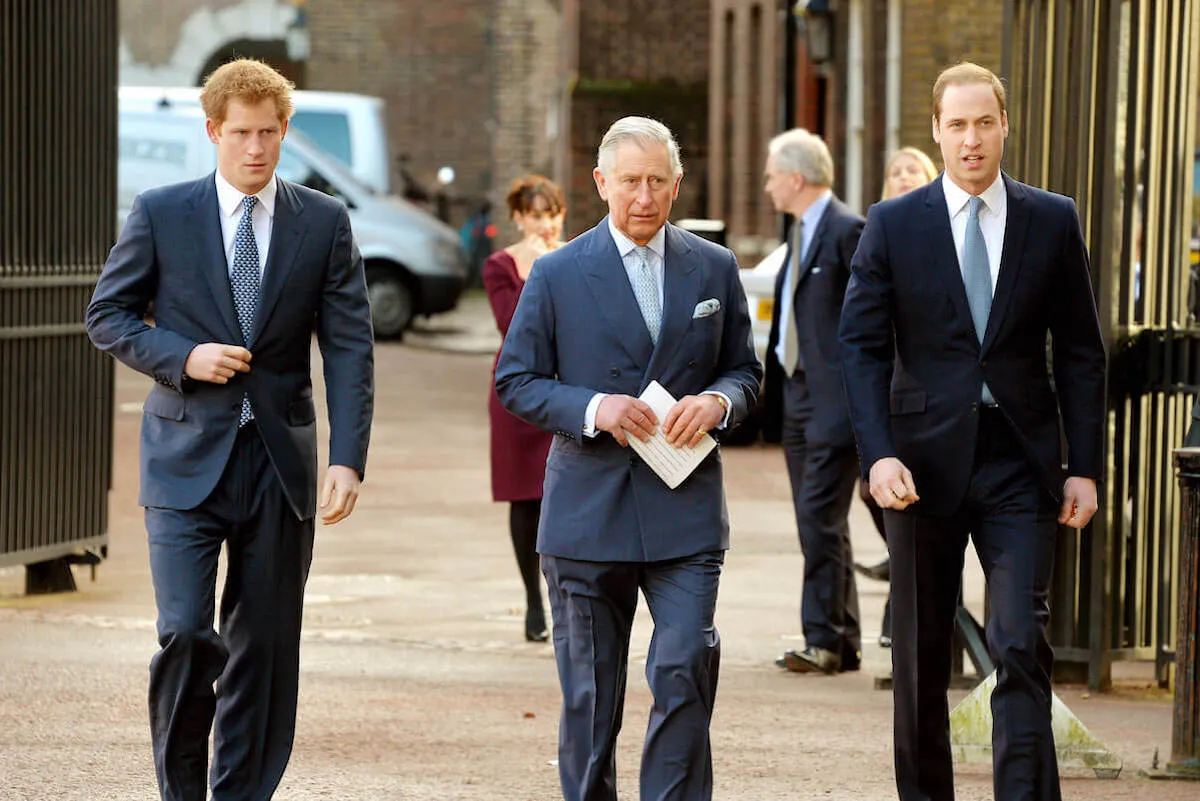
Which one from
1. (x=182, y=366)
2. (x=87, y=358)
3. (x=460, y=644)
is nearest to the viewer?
(x=182, y=366)

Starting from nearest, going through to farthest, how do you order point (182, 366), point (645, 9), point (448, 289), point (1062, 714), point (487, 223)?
point (182, 366) → point (1062, 714) → point (448, 289) → point (645, 9) → point (487, 223)

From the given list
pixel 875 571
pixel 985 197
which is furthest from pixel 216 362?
pixel 875 571

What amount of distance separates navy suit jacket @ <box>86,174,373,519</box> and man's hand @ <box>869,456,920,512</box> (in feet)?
3.97

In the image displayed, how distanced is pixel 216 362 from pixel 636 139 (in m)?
1.08

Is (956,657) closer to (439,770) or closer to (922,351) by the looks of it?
(439,770)

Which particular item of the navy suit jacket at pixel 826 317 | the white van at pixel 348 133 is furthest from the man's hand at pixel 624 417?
the white van at pixel 348 133

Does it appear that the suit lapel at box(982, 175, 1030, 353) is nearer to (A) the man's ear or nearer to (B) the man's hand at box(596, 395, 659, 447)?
(B) the man's hand at box(596, 395, 659, 447)

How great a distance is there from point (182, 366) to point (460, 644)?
4067mm

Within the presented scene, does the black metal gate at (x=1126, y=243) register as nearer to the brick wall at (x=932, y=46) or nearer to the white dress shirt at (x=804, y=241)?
the white dress shirt at (x=804, y=241)

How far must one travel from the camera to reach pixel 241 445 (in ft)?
17.8

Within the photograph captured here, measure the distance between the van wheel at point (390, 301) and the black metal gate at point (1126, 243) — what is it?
60.2ft

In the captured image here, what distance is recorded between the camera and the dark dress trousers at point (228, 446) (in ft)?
17.7

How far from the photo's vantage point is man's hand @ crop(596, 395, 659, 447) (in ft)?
17.3

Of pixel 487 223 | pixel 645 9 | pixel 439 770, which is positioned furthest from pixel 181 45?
pixel 439 770
